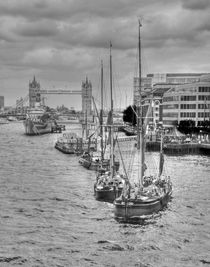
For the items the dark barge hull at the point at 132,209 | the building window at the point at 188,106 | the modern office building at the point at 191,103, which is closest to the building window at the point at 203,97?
the modern office building at the point at 191,103

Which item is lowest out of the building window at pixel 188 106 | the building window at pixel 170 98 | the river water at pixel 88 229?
the river water at pixel 88 229

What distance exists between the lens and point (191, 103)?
6240 inches

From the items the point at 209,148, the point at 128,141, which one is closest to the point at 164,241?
the point at 209,148

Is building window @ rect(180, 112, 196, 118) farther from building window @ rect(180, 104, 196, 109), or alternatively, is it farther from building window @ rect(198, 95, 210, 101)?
building window @ rect(198, 95, 210, 101)

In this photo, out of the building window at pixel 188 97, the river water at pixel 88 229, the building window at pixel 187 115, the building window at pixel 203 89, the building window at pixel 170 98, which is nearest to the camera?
the river water at pixel 88 229

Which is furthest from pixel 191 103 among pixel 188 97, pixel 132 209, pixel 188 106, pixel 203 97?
pixel 132 209

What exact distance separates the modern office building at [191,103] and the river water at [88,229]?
90.2 m

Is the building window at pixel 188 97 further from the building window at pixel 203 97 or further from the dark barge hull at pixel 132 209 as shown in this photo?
the dark barge hull at pixel 132 209

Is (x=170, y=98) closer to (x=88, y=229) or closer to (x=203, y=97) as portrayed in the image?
(x=203, y=97)

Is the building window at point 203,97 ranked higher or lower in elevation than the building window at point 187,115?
higher

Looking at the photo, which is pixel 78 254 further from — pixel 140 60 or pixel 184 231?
pixel 140 60

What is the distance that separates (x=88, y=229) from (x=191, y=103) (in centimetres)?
12006

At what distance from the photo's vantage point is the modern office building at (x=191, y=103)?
156 metres

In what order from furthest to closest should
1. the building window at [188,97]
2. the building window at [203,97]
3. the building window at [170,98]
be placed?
1. the building window at [170,98]
2. the building window at [188,97]
3. the building window at [203,97]
